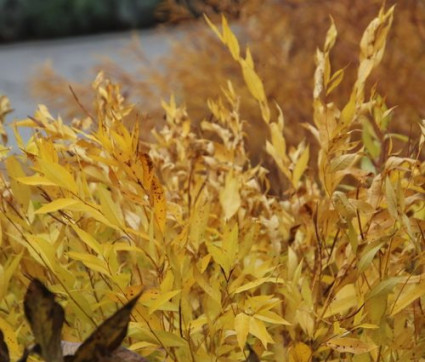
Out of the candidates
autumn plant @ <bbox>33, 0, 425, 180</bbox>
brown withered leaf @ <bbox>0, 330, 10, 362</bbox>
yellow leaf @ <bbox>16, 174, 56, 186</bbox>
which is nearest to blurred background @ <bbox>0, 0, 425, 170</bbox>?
autumn plant @ <bbox>33, 0, 425, 180</bbox>

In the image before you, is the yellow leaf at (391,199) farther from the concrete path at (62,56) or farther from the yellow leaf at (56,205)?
the concrete path at (62,56)

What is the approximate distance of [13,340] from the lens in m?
0.55

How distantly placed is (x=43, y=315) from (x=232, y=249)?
143 mm

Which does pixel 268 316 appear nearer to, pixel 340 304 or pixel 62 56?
pixel 340 304

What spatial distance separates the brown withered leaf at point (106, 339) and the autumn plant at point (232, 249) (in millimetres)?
67

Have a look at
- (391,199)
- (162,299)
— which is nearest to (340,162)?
(391,199)

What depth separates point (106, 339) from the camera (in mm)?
445

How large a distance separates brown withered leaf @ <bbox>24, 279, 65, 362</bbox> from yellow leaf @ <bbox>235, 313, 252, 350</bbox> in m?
0.11

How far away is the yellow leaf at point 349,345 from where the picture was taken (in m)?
0.55

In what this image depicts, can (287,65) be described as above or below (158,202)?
below

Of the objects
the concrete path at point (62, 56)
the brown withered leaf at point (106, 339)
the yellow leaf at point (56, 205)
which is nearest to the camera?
the brown withered leaf at point (106, 339)

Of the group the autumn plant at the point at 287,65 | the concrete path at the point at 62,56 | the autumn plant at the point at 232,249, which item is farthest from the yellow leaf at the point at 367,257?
the concrete path at the point at 62,56

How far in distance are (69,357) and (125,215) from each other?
0.64 ft

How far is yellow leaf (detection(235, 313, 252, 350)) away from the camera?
515 mm
